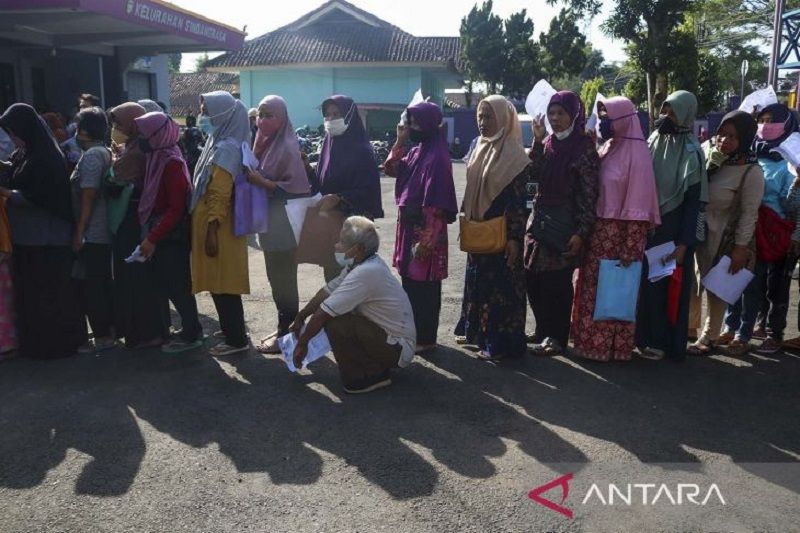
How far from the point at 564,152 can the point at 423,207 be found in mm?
935

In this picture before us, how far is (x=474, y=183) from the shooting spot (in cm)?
453

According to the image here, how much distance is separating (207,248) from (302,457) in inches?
67.5

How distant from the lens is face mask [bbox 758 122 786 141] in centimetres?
482

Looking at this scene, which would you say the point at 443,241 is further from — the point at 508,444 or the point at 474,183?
the point at 508,444

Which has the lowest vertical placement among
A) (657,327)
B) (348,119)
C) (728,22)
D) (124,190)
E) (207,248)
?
(657,327)

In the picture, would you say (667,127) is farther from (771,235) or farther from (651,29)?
(651,29)

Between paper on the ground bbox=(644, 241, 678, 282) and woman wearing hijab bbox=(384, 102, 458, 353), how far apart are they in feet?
4.20

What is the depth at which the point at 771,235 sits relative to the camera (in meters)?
4.67

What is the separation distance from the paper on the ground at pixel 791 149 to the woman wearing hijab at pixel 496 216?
67.1 inches

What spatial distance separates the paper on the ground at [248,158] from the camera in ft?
14.6

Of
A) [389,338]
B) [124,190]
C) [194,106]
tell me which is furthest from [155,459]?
[194,106]

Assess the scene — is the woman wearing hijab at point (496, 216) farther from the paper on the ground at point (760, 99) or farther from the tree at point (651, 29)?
the tree at point (651, 29)

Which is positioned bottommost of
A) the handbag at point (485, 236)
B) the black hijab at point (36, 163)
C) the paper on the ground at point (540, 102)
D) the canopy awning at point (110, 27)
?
the handbag at point (485, 236)

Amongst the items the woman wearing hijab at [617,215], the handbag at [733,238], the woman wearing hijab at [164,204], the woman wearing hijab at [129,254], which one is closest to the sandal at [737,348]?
the handbag at [733,238]
